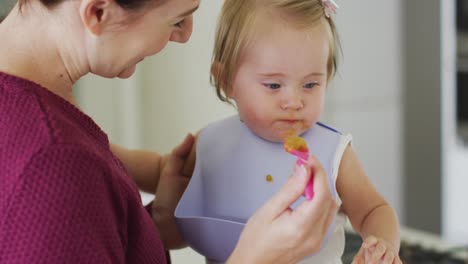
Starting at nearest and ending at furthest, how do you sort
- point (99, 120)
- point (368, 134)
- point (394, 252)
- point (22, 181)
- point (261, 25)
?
point (22, 181)
point (394, 252)
point (261, 25)
point (99, 120)
point (368, 134)

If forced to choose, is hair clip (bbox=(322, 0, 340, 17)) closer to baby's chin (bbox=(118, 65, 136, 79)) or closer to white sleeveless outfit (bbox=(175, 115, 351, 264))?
white sleeveless outfit (bbox=(175, 115, 351, 264))

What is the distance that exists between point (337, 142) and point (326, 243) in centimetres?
16

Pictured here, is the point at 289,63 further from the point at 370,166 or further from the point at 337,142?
the point at 370,166

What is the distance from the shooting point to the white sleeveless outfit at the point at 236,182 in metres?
0.97

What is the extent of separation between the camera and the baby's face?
97 cm

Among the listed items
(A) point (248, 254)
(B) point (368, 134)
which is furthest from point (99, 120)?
(A) point (248, 254)

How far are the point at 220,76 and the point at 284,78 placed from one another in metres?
0.13

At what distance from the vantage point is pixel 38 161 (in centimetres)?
64

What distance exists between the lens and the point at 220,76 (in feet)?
3.47

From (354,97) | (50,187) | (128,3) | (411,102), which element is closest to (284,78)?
(128,3)

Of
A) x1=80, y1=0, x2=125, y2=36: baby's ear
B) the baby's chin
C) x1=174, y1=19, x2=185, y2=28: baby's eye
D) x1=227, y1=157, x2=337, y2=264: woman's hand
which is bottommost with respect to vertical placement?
x1=227, y1=157, x2=337, y2=264: woman's hand

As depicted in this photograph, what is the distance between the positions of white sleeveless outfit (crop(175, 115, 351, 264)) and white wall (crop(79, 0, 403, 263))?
40.1 inches

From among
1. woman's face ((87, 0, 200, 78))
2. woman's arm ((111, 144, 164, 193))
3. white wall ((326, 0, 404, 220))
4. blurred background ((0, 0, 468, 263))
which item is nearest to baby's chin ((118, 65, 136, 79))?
woman's face ((87, 0, 200, 78))

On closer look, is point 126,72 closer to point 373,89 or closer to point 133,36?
point 133,36
